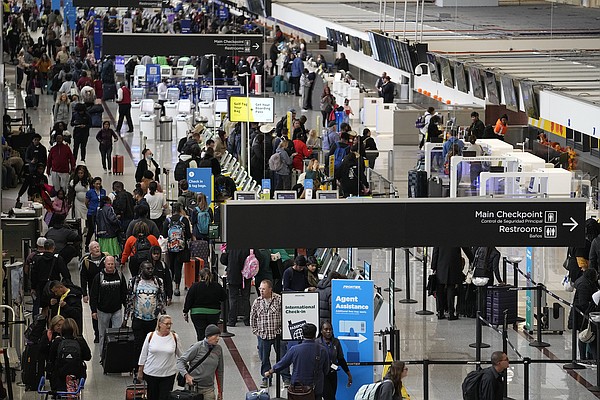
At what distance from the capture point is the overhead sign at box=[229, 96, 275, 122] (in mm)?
24109

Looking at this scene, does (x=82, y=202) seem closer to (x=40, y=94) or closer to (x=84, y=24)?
(x=40, y=94)

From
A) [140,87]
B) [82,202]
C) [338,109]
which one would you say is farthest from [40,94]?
[82,202]

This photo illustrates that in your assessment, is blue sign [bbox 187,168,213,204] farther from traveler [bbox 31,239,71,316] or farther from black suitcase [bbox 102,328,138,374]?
black suitcase [bbox 102,328,138,374]

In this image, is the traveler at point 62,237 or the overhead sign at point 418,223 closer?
the overhead sign at point 418,223

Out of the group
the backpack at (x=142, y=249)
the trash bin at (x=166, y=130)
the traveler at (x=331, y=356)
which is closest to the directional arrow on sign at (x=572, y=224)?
the traveler at (x=331, y=356)

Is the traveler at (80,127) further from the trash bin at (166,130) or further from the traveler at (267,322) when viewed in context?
the traveler at (267,322)

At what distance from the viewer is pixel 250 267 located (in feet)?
52.3

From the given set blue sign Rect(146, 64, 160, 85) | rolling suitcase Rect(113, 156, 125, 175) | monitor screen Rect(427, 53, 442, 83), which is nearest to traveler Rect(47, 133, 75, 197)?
rolling suitcase Rect(113, 156, 125, 175)

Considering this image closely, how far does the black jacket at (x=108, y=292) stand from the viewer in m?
14.2

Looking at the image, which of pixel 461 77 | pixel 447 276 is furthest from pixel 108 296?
pixel 461 77

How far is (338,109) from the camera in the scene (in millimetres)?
31766

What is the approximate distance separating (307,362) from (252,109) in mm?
12367

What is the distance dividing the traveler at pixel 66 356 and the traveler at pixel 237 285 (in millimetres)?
3384

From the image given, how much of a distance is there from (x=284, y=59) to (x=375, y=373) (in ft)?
90.8
